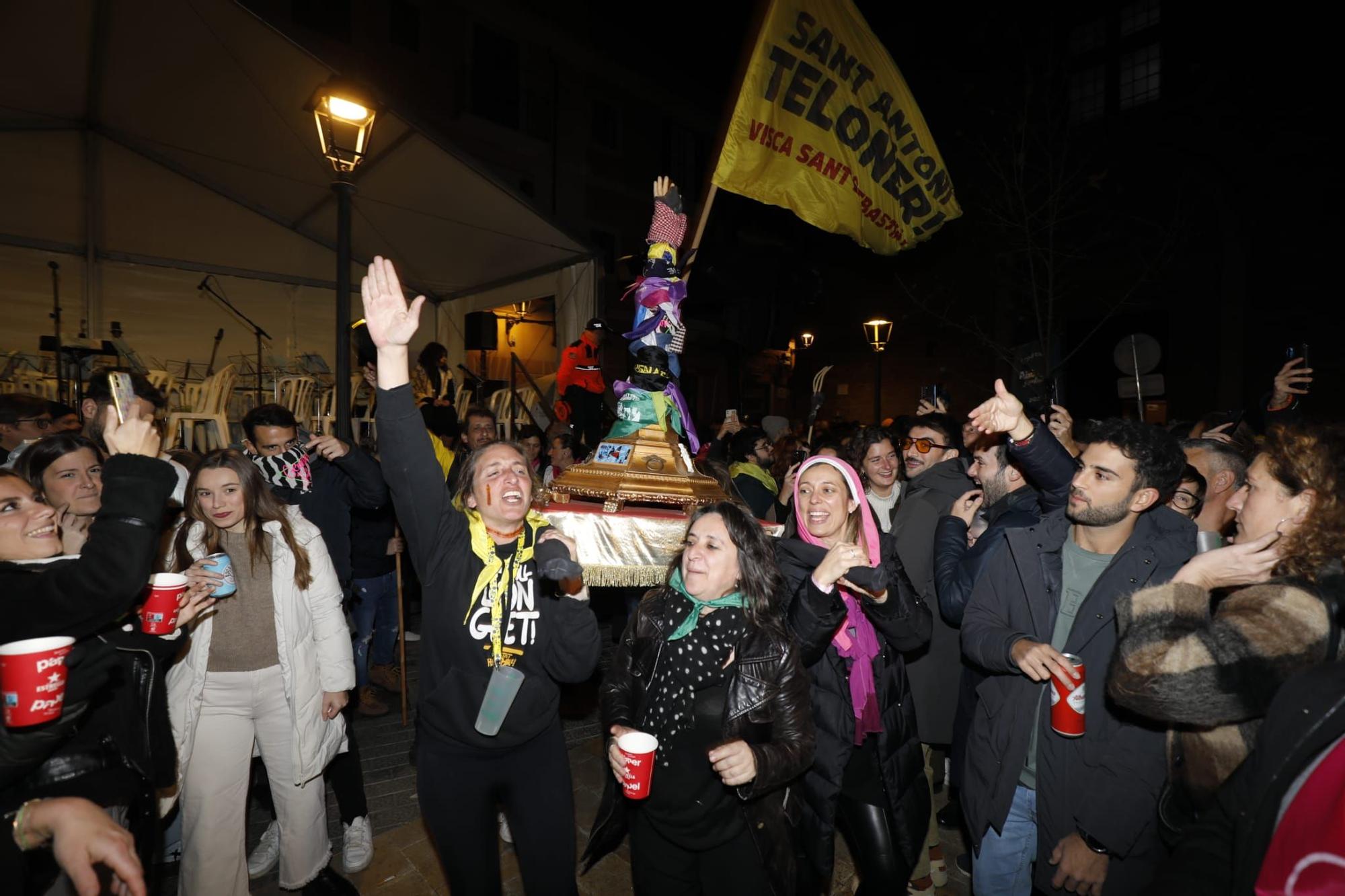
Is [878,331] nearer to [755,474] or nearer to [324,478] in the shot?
[755,474]

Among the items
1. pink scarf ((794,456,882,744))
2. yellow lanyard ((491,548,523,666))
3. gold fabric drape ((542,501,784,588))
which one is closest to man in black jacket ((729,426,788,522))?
gold fabric drape ((542,501,784,588))

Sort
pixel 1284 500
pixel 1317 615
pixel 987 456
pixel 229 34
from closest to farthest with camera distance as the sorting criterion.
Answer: pixel 1317 615 → pixel 1284 500 → pixel 987 456 → pixel 229 34

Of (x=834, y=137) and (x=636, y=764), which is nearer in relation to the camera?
(x=636, y=764)

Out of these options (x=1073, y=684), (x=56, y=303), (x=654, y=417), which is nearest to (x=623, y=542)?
(x=654, y=417)

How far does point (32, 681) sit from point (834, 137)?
6.23 meters

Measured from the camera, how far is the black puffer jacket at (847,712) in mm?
2516

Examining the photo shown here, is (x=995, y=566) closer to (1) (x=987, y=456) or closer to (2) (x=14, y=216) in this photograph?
(1) (x=987, y=456)

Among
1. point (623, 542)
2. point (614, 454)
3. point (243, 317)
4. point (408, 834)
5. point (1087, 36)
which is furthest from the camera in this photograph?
point (1087, 36)

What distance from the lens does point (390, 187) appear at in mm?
9695

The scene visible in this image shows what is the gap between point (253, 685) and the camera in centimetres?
299

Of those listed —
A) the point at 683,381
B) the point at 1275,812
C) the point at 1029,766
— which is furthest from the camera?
the point at 683,381

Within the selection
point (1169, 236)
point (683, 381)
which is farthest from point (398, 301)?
point (683, 381)

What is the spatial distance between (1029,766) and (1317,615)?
4.14ft

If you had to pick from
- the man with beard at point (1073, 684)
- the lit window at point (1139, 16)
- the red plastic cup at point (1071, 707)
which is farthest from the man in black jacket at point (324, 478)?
the lit window at point (1139, 16)
